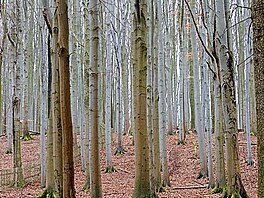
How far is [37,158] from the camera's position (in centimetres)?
1656

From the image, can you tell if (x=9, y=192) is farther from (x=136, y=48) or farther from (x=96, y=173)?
(x=136, y=48)

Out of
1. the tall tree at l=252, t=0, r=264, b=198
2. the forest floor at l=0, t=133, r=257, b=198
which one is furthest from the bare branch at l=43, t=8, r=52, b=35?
the forest floor at l=0, t=133, r=257, b=198

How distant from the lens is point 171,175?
44.3 feet

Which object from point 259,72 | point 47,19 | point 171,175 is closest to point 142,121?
point 47,19

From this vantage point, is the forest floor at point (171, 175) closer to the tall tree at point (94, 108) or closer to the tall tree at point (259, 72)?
the tall tree at point (94, 108)

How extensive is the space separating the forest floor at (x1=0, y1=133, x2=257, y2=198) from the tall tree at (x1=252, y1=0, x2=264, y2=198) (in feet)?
18.2

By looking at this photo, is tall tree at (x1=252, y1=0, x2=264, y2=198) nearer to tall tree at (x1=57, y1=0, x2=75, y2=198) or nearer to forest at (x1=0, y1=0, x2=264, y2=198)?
forest at (x1=0, y1=0, x2=264, y2=198)

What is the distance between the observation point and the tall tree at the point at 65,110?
12.5ft

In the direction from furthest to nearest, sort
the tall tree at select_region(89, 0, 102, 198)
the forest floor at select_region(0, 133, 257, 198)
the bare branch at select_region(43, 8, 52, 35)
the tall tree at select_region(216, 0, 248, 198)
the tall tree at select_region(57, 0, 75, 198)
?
the forest floor at select_region(0, 133, 257, 198), the tall tree at select_region(89, 0, 102, 198), the tall tree at select_region(216, 0, 248, 198), the bare branch at select_region(43, 8, 52, 35), the tall tree at select_region(57, 0, 75, 198)

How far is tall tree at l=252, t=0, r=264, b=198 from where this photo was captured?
3387 mm

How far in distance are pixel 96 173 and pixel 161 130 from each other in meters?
3.90

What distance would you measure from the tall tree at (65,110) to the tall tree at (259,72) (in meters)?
1.78

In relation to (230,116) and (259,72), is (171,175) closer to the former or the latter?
(230,116)

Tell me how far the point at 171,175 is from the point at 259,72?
10439 millimetres
